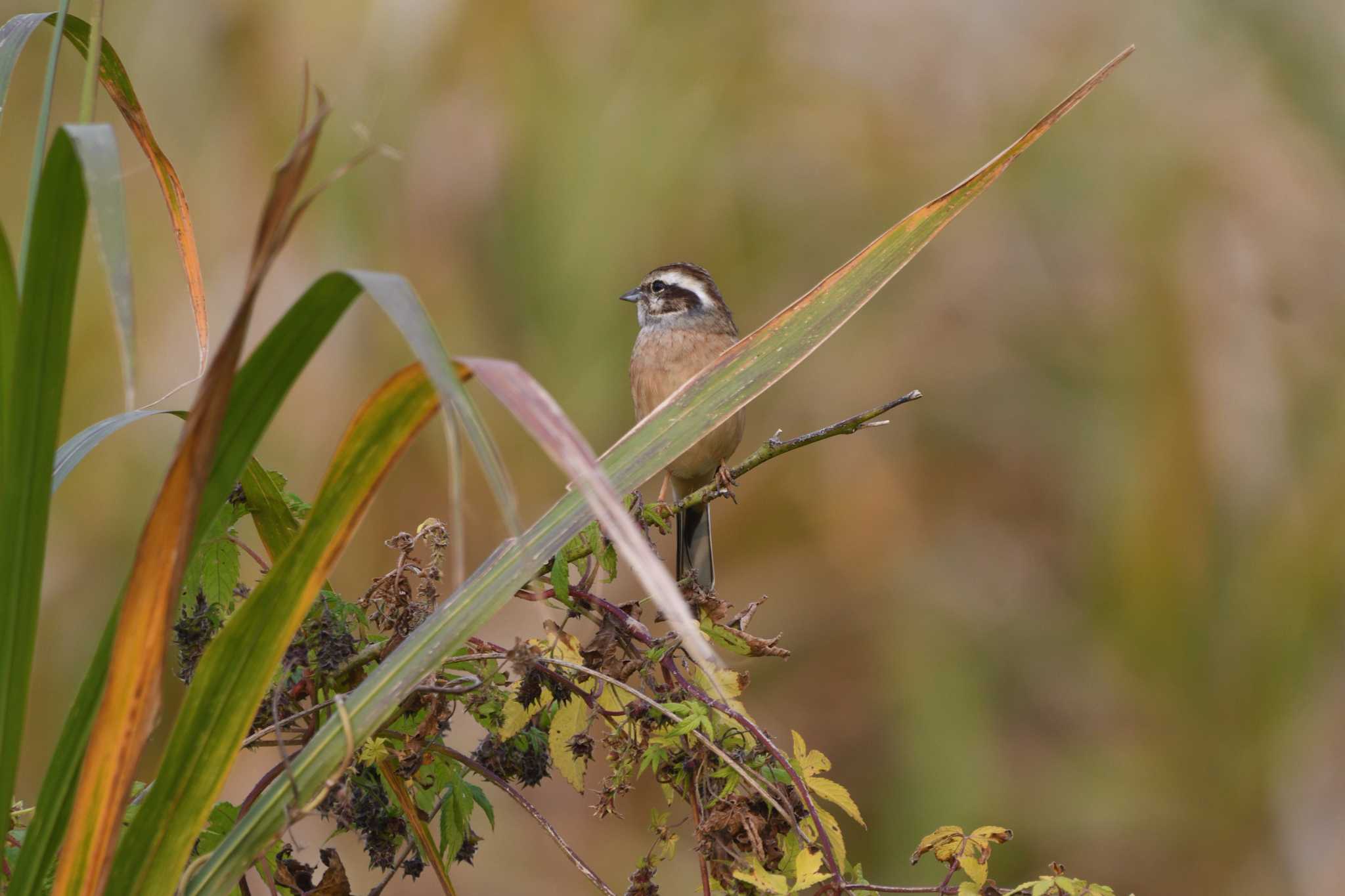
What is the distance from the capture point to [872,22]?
17.3 ft

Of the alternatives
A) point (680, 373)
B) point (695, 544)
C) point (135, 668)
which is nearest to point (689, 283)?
point (680, 373)

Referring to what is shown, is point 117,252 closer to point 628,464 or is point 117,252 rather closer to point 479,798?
point 628,464

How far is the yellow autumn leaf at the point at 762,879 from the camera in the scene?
1395 mm

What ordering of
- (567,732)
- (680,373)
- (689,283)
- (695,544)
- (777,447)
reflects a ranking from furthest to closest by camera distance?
(689,283)
(680,373)
(695,544)
(777,447)
(567,732)

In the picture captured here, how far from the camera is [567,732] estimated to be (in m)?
1.73

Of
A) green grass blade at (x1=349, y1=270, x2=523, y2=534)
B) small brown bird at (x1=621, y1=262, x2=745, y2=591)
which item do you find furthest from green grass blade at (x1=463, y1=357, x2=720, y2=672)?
small brown bird at (x1=621, y1=262, x2=745, y2=591)

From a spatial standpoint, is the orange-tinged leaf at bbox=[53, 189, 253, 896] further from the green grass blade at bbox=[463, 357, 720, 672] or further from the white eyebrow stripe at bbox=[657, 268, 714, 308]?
the white eyebrow stripe at bbox=[657, 268, 714, 308]

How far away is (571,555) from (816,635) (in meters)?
3.25

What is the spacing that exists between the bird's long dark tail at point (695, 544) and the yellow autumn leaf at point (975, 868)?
7.69 ft

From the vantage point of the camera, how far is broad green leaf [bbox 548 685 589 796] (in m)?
1.73

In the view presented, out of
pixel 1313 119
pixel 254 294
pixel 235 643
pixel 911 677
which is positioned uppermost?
pixel 1313 119

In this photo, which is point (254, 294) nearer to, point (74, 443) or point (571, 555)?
point (74, 443)

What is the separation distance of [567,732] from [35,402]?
81 centimetres

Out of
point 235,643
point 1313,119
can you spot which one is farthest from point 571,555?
point 1313,119
